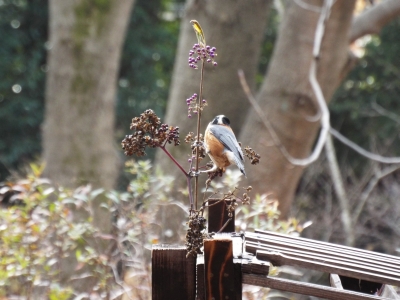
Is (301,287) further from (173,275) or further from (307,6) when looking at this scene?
(307,6)

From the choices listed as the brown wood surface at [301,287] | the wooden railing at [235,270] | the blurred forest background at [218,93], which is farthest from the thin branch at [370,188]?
the brown wood surface at [301,287]

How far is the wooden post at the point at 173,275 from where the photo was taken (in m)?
1.18

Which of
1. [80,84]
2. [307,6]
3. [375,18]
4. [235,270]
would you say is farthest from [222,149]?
[375,18]

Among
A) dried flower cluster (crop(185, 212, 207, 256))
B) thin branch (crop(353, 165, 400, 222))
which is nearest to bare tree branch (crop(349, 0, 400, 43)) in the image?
thin branch (crop(353, 165, 400, 222))

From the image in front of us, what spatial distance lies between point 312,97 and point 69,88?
203cm

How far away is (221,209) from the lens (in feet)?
5.13

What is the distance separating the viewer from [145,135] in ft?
4.15

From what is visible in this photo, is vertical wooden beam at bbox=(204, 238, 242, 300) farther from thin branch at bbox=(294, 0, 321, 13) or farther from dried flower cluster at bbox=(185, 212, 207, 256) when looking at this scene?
thin branch at bbox=(294, 0, 321, 13)

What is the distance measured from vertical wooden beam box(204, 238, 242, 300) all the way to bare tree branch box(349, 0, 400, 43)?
4089mm

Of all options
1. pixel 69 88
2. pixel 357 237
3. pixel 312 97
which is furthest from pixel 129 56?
pixel 312 97

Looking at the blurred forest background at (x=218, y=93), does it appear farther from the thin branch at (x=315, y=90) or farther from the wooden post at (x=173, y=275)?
the wooden post at (x=173, y=275)

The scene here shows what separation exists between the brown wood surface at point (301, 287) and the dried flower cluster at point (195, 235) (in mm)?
122

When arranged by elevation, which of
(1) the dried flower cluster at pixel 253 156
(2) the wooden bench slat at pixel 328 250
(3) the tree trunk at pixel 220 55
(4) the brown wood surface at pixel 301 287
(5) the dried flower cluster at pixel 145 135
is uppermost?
(3) the tree trunk at pixel 220 55

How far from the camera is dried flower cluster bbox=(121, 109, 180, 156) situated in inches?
48.8
